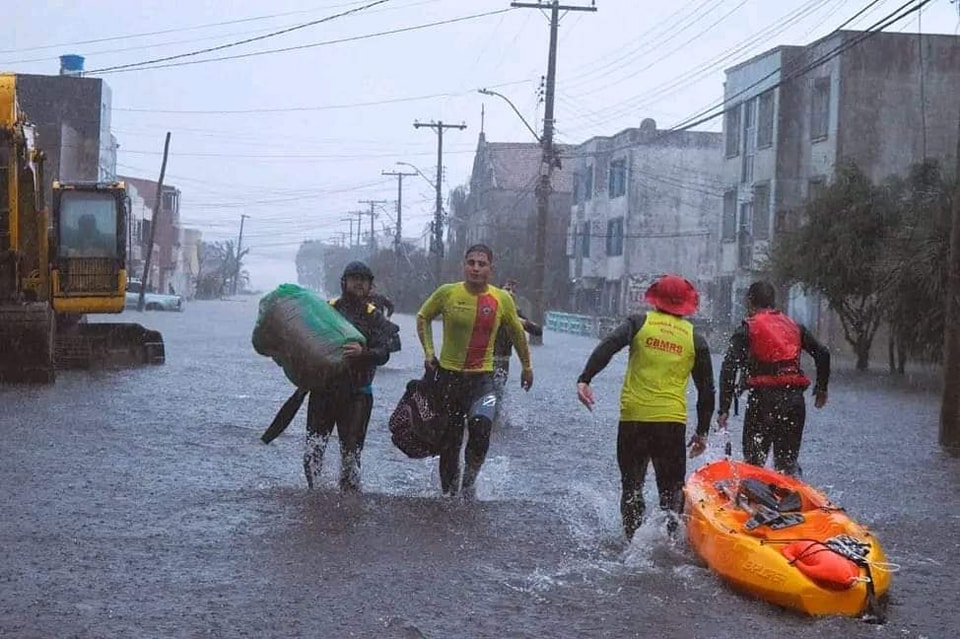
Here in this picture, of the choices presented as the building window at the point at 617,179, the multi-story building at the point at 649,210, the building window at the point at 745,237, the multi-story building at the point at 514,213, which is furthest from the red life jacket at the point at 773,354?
the multi-story building at the point at 514,213

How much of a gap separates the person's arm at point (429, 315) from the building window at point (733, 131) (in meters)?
39.7

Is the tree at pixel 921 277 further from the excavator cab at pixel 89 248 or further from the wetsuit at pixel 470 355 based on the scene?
the wetsuit at pixel 470 355

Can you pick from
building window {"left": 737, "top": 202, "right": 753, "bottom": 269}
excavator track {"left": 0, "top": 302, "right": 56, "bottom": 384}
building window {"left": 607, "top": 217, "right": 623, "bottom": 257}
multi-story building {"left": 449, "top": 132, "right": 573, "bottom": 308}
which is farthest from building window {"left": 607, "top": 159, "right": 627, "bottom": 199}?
excavator track {"left": 0, "top": 302, "right": 56, "bottom": 384}

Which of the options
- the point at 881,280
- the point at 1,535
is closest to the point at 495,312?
the point at 1,535

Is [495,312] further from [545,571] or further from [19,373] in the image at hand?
[19,373]

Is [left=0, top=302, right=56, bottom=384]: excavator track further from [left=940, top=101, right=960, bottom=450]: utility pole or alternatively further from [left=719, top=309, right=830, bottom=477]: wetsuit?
[left=719, top=309, right=830, bottom=477]: wetsuit

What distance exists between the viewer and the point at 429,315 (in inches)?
399

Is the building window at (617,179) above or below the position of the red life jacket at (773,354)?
above

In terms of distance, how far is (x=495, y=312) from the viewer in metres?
9.91

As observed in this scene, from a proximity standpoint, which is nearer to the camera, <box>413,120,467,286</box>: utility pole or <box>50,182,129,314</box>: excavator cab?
<box>50,182,129,314</box>: excavator cab

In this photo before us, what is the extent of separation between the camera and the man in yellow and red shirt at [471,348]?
32.3 feet

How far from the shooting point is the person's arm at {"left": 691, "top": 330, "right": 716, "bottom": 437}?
333 inches

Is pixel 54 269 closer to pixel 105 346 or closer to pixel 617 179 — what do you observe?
pixel 105 346

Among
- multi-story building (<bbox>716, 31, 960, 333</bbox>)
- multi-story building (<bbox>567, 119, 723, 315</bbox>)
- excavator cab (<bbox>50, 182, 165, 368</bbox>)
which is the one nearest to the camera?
excavator cab (<bbox>50, 182, 165, 368</bbox>)
